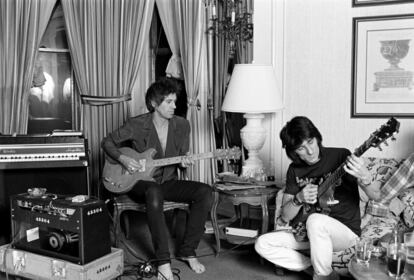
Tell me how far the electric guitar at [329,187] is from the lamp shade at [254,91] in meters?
0.86

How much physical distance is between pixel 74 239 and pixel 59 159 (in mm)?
812

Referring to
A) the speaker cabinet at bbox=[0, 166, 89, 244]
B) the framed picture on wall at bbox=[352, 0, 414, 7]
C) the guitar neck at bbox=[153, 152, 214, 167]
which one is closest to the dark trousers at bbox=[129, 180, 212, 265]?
the guitar neck at bbox=[153, 152, 214, 167]

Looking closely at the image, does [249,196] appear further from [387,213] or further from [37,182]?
[37,182]

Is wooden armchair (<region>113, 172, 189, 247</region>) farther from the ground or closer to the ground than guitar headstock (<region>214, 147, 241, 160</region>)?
closer to the ground

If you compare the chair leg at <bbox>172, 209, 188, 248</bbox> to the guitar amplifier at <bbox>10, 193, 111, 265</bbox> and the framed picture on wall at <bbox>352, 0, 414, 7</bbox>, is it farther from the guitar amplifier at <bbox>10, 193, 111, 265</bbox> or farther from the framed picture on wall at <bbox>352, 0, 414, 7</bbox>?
the framed picture on wall at <bbox>352, 0, 414, 7</bbox>

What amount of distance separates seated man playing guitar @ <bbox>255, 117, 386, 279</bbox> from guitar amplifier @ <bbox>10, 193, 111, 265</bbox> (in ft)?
2.90

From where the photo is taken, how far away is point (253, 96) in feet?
10.8

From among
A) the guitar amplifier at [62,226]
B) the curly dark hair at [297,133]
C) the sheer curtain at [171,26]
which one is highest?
the sheer curtain at [171,26]

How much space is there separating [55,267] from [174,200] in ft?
2.77

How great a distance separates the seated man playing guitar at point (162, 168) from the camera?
9.68 feet

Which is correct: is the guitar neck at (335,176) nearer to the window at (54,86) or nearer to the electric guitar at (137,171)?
the electric guitar at (137,171)

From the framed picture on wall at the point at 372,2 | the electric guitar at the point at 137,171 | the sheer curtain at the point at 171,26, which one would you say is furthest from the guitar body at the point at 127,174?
the framed picture on wall at the point at 372,2

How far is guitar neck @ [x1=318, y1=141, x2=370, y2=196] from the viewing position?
2.38 meters

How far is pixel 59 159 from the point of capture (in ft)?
11.0
